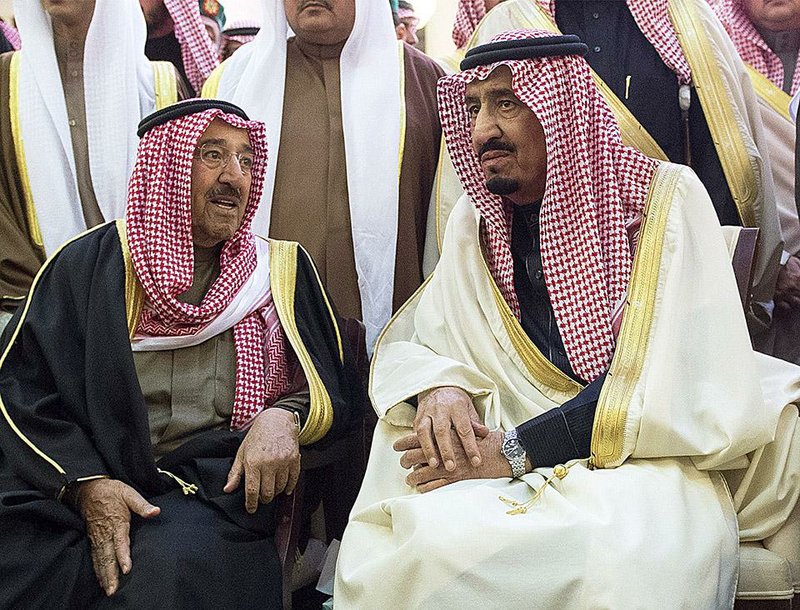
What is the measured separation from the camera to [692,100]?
3760 millimetres

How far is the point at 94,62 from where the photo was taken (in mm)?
4062

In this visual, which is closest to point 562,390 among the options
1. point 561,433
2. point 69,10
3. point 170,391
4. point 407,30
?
point 561,433

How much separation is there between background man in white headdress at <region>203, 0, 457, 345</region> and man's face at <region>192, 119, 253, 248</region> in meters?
0.66

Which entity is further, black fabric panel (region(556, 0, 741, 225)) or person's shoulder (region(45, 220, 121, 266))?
black fabric panel (region(556, 0, 741, 225))

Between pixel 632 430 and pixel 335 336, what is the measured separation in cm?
104

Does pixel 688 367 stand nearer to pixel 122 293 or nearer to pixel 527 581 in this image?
pixel 527 581

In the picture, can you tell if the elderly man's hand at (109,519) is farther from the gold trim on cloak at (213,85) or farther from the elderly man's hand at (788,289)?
the elderly man's hand at (788,289)

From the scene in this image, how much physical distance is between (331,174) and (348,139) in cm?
15

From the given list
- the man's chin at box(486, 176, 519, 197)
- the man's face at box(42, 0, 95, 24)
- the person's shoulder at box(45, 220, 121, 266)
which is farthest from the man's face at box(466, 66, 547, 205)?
the man's face at box(42, 0, 95, 24)

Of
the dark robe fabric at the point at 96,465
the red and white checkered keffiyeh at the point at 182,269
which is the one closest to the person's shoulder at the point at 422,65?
the red and white checkered keffiyeh at the point at 182,269

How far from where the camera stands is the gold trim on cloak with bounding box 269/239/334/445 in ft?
9.53

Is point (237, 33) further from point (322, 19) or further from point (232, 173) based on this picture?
point (232, 173)

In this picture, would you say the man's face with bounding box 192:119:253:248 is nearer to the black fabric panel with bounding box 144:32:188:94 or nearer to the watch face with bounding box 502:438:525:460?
the watch face with bounding box 502:438:525:460

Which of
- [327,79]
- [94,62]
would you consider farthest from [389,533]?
[94,62]
